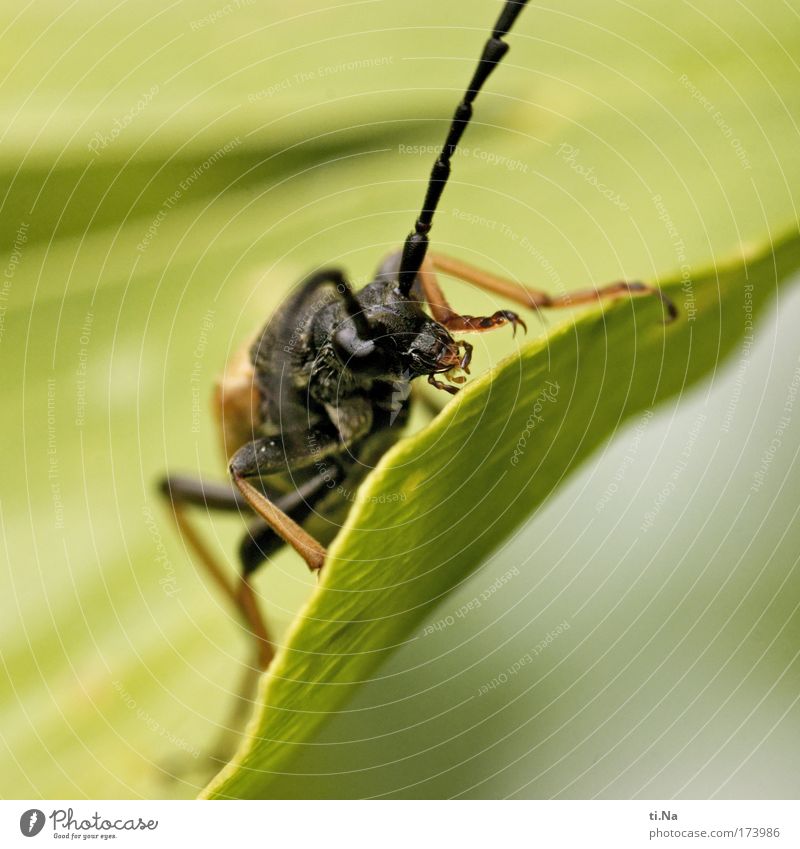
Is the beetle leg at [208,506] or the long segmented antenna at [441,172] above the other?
the long segmented antenna at [441,172]

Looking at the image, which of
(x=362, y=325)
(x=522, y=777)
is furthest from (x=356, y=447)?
(x=522, y=777)

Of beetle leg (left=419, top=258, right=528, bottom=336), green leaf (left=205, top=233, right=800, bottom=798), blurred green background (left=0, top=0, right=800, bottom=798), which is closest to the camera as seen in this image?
green leaf (left=205, top=233, right=800, bottom=798)

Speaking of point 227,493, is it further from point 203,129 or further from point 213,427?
point 203,129

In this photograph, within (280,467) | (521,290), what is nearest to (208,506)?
(280,467)
